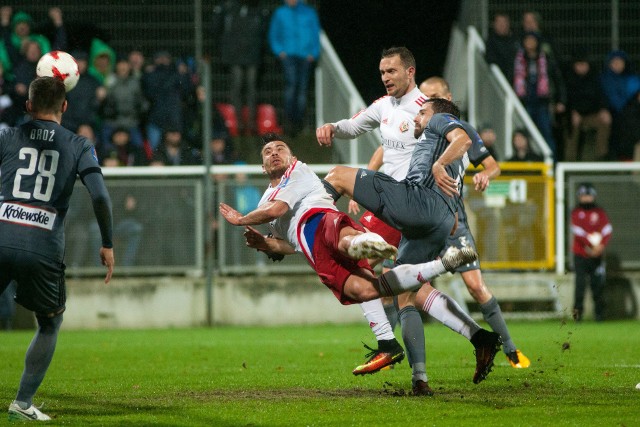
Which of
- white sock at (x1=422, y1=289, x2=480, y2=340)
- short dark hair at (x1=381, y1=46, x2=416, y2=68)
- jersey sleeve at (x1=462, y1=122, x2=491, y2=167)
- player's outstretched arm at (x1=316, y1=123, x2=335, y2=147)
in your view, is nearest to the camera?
white sock at (x1=422, y1=289, x2=480, y2=340)

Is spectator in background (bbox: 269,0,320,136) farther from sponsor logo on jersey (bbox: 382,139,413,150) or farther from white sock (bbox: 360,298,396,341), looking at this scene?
white sock (bbox: 360,298,396,341)

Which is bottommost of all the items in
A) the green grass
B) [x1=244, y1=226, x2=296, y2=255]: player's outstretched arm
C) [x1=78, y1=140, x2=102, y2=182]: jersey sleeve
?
the green grass

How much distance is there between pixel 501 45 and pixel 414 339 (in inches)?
406

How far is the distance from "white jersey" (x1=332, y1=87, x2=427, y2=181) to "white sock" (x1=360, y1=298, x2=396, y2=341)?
1.32 meters

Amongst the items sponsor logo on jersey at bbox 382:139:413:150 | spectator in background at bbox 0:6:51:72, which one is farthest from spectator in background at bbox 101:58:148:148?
sponsor logo on jersey at bbox 382:139:413:150

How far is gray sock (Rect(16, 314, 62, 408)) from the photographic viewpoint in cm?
688

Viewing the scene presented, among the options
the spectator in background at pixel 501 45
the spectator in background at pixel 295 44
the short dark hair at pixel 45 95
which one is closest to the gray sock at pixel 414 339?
the short dark hair at pixel 45 95

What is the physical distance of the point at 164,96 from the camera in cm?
1672

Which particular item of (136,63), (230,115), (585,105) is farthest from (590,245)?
(136,63)

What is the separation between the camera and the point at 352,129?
952 cm

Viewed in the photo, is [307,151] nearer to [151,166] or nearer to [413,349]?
[151,166]

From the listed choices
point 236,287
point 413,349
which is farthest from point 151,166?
point 413,349

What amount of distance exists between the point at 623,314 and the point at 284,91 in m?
6.50

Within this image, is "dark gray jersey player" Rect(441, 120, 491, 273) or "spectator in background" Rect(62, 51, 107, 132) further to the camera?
"spectator in background" Rect(62, 51, 107, 132)
